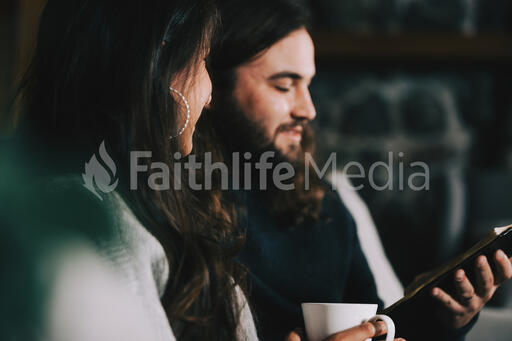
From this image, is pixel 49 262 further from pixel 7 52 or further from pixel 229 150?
pixel 7 52

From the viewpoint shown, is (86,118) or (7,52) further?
(7,52)

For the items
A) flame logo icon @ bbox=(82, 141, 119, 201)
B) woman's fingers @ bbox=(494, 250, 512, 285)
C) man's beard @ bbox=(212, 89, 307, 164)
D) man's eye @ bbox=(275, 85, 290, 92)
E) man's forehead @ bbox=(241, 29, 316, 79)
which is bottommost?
woman's fingers @ bbox=(494, 250, 512, 285)

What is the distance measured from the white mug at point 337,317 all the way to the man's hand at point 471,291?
0.15m

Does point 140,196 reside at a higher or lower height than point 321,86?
lower

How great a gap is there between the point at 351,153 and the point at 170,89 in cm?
199

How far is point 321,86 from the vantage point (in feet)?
8.54

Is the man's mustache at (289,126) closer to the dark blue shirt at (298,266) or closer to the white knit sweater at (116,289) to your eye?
the dark blue shirt at (298,266)

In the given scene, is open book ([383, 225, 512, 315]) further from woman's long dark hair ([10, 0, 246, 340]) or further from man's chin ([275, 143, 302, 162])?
man's chin ([275, 143, 302, 162])

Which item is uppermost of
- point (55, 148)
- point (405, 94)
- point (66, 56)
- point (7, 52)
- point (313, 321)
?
point (7, 52)

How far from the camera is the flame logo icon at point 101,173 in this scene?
0.56 metres

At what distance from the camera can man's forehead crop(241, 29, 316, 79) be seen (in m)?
1.04

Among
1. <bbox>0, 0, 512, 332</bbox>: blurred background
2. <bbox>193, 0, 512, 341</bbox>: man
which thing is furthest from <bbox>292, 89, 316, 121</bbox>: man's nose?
<bbox>0, 0, 512, 332</bbox>: blurred background

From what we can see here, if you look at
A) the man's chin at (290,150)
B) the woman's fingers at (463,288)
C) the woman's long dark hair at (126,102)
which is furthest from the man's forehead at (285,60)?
the woman's fingers at (463,288)

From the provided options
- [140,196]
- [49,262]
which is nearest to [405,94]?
[140,196]
